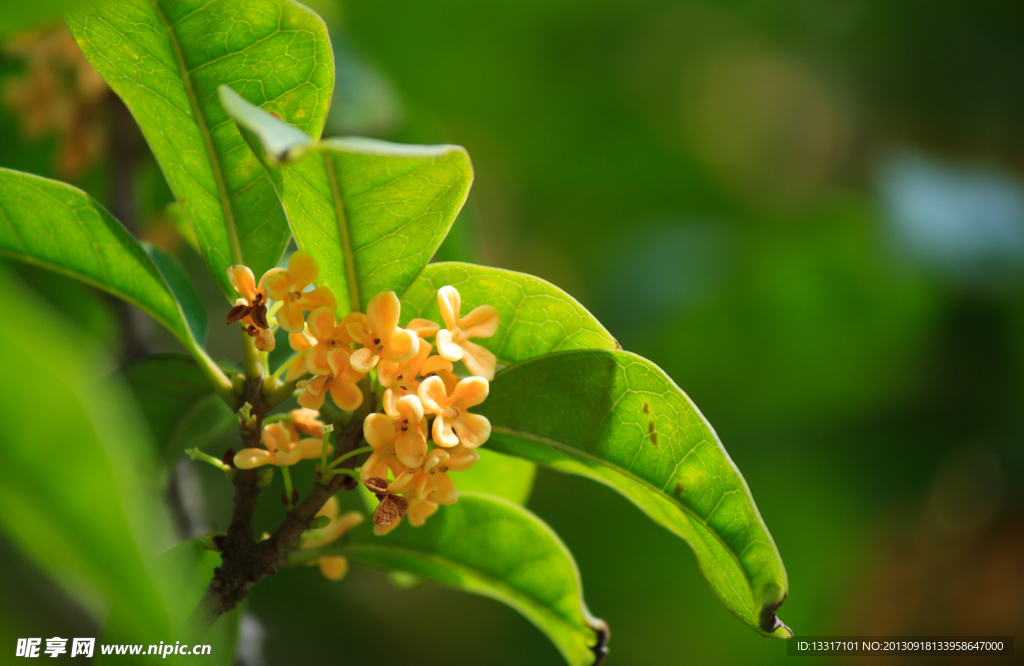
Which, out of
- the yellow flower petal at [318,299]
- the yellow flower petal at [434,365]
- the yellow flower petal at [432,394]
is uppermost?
the yellow flower petal at [318,299]

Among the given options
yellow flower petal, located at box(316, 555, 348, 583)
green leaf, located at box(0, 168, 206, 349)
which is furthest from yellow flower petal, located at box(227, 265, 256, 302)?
yellow flower petal, located at box(316, 555, 348, 583)

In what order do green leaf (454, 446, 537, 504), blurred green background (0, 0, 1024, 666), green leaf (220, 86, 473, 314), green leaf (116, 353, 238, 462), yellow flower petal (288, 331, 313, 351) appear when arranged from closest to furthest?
green leaf (220, 86, 473, 314) → yellow flower petal (288, 331, 313, 351) → green leaf (116, 353, 238, 462) → green leaf (454, 446, 537, 504) → blurred green background (0, 0, 1024, 666)

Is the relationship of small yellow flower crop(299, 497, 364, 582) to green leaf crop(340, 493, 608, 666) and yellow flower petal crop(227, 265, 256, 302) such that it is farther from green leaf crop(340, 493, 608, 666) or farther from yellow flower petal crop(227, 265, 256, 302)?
yellow flower petal crop(227, 265, 256, 302)

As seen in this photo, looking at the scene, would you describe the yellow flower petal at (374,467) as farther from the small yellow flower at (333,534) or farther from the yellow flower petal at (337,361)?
the small yellow flower at (333,534)

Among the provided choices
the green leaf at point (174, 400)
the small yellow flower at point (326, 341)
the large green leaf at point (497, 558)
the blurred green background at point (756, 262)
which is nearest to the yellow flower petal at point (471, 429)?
the small yellow flower at point (326, 341)

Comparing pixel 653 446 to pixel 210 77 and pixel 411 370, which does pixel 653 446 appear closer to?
pixel 411 370

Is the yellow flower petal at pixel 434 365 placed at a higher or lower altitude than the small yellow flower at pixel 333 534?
higher
